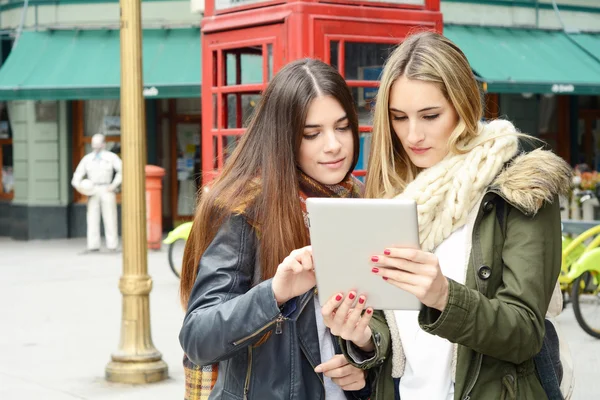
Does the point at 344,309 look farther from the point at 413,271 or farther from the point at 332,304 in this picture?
the point at 413,271

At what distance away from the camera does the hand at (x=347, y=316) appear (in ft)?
7.61

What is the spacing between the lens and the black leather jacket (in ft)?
8.33

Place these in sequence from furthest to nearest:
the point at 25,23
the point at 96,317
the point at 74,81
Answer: the point at 25,23
the point at 74,81
the point at 96,317

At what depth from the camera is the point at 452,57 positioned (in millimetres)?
2547

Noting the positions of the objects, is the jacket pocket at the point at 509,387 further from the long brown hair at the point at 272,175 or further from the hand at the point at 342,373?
the long brown hair at the point at 272,175

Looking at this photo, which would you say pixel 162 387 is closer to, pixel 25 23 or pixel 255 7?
pixel 255 7

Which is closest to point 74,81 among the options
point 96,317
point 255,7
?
point 96,317

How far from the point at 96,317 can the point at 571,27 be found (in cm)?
1172

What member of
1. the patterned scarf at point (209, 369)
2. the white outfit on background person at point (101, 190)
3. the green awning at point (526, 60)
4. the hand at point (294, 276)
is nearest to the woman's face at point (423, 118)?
the patterned scarf at point (209, 369)

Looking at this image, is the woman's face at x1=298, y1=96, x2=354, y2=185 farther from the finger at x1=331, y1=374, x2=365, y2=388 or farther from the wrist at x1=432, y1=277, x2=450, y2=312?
the wrist at x1=432, y1=277, x2=450, y2=312

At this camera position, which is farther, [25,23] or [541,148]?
[25,23]

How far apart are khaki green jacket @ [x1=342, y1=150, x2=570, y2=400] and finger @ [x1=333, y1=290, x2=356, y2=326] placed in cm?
16

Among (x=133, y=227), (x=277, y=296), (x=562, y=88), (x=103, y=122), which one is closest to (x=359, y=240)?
(x=277, y=296)

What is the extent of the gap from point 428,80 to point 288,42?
3.56 meters
